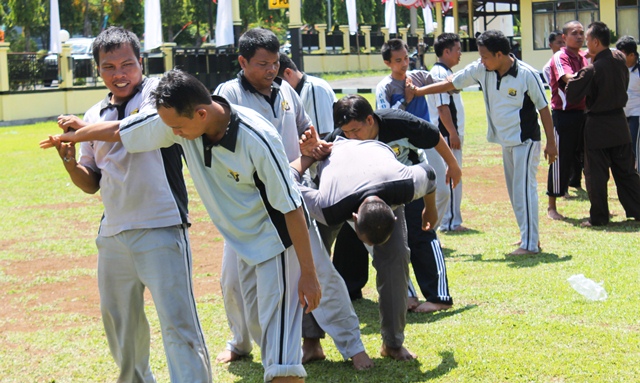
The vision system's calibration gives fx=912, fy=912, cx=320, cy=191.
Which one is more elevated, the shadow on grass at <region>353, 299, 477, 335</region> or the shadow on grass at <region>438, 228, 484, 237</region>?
the shadow on grass at <region>438, 228, 484, 237</region>

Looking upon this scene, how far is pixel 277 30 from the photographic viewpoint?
209 ft

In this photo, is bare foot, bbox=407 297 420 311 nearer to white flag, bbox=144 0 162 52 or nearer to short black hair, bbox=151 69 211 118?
short black hair, bbox=151 69 211 118

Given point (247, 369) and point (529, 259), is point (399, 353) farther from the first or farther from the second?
point (529, 259)

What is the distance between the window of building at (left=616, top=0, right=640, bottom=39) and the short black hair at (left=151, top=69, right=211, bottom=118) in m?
35.2

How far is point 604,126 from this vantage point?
32.3ft

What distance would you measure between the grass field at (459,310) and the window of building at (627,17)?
1078 inches

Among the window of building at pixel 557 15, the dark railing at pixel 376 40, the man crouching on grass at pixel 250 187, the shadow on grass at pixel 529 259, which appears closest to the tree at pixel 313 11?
the dark railing at pixel 376 40

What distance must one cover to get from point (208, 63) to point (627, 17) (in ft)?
57.0

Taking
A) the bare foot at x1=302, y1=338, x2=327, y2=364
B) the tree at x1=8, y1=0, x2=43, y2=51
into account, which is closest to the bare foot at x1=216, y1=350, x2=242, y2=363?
the bare foot at x1=302, y1=338, x2=327, y2=364

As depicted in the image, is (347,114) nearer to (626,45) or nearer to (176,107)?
(176,107)

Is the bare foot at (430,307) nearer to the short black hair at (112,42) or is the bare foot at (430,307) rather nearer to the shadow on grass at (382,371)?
the shadow on grass at (382,371)

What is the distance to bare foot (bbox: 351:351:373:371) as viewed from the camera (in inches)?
207

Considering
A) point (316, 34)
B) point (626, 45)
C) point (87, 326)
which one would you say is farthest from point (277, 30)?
point (87, 326)

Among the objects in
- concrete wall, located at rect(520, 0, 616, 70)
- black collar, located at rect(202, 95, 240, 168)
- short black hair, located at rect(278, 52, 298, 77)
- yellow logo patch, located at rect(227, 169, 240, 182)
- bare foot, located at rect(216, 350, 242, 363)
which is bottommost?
bare foot, located at rect(216, 350, 242, 363)
